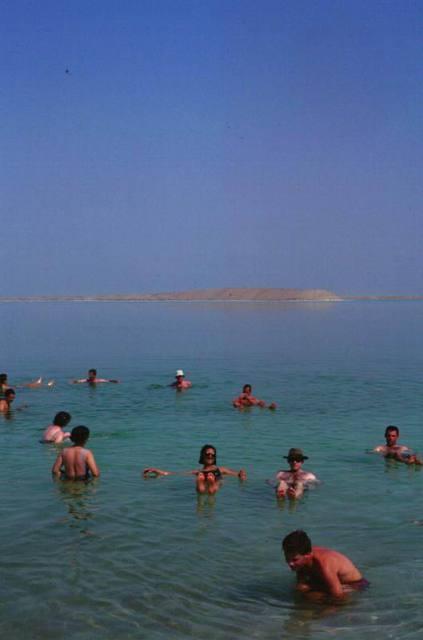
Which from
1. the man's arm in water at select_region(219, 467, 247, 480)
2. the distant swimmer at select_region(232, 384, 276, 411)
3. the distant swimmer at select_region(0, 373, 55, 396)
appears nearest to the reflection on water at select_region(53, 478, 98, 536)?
the man's arm in water at select_region(219, 467, 247, 480)

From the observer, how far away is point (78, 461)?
46.5 feet

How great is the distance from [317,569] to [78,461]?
Answer: 6.76 m

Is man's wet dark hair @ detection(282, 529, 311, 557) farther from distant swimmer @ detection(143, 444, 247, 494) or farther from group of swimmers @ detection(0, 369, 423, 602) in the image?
distant swimmer @ detection(143, 444, 247, 494)

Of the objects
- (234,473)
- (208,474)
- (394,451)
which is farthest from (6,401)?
(394,451)

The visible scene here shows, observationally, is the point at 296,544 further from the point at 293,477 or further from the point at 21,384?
the point at 21,384

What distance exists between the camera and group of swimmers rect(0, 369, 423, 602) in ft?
28.2

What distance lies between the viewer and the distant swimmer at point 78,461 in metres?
13.9

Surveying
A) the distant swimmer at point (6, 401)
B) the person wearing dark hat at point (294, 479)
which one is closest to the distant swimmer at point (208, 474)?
the person wearing dark hat at point (294, 479)

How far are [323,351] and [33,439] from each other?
30395mm

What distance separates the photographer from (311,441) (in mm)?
18719

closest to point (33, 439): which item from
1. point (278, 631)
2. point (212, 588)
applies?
point (212, 588)

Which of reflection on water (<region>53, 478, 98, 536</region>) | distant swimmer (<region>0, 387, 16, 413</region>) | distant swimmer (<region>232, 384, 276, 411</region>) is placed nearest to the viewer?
reflection on water (<region>53, 478, 98, 536</region>)

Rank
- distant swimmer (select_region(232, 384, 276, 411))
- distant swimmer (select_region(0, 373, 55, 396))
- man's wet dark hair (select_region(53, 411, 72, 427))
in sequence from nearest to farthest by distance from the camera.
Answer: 1. man's wet dark hair (select_region(53, 411, 72, 427))
2. distant swimmer (select_region(232, 384, 276, 411))
3. distant swimmer (select_region(0, 373, 55, 396))

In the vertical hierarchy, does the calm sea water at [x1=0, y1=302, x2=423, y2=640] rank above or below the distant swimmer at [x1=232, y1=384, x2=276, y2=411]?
below
